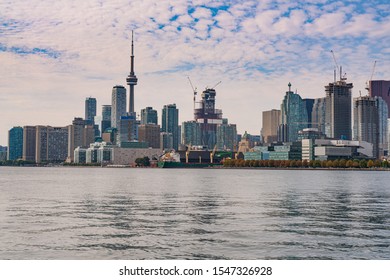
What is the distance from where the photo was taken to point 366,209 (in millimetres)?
58875

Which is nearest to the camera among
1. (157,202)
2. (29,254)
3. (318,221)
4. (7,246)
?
(29,254)

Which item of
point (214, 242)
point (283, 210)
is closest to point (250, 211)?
point (283, 210)

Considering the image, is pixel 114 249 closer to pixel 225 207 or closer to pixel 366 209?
pixel 225 207

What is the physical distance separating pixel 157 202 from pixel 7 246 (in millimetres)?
33572

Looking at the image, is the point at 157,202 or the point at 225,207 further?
the point at 157,202

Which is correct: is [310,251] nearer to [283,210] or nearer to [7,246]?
[7,246]

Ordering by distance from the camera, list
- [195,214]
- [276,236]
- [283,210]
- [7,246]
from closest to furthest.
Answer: [7,246] < [276,236] < [195,214] < [283,210]

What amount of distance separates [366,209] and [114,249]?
107ft
